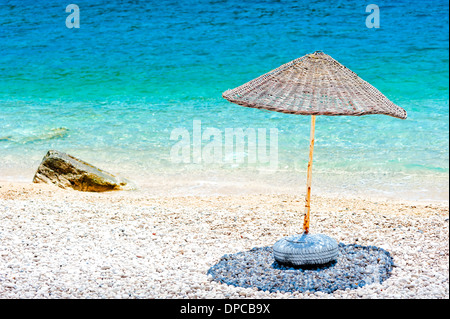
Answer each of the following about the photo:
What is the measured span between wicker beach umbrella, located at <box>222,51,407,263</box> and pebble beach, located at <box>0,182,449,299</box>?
0.73 meters

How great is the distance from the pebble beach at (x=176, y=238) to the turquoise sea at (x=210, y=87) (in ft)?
4.72

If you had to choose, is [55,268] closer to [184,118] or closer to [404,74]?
[184,118]

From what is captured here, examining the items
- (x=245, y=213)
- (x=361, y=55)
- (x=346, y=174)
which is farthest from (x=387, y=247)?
(x=361, y=55)

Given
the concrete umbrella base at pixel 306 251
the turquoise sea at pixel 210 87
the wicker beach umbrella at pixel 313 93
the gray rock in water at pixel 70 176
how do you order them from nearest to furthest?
the wicker beach umbrella at pixel 313 93, the concrete umbrella base at pixel 306 251, the gray rock in water at pixel 70 176, the turquoise sea at pixel 210 87

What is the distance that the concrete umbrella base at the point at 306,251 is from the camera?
3961mm

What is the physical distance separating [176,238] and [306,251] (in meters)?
1.38

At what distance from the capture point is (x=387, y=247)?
4.52m

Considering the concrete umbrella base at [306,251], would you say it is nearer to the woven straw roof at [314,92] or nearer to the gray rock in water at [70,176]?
the woven straw roof at [314,92]

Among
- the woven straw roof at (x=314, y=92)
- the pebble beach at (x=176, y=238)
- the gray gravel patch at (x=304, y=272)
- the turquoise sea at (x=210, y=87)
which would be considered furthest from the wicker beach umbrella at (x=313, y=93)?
the turquoise sea at (x=210, y=87)

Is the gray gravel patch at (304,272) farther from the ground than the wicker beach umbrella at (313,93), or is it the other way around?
the wicker beach umbrella at (313,93)

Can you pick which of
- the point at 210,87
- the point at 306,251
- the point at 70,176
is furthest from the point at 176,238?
the point at 210,87

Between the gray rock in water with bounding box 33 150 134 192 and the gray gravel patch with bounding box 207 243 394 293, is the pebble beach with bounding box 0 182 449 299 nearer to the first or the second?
the gray gravel patch with bounding box 207 243 394 293

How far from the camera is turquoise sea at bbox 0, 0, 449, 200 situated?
Result: 834cm

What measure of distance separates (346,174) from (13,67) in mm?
11090
